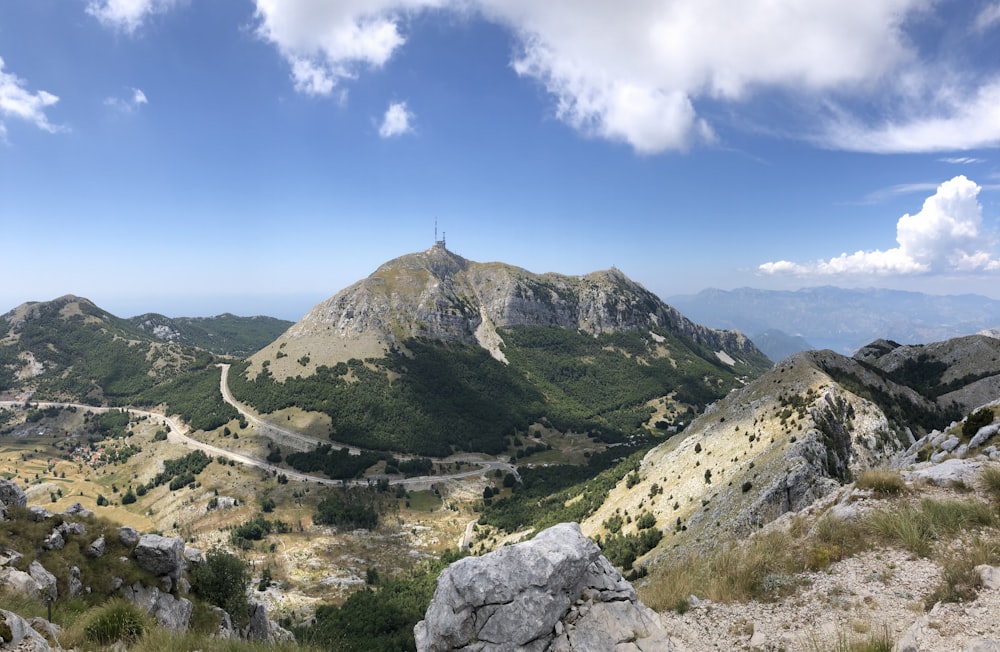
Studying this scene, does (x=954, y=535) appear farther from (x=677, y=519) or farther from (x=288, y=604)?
(x=288, y=604)

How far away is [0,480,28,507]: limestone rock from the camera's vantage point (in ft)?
81.8

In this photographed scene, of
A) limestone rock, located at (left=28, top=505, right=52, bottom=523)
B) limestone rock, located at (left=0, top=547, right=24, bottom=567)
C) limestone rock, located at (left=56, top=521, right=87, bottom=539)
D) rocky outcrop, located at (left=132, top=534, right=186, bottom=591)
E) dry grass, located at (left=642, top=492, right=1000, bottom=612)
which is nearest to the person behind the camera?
dry grass, located at (left=642, top=492, right=1000, bottom=612)

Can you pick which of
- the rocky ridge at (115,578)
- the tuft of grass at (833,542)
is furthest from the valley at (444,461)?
the rocky ridge at (115,578)

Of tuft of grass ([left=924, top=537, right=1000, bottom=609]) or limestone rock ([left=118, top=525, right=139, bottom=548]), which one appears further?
limestone rock ([left=118, top=525, right=139, bottom=548])

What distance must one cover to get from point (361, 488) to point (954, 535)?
11727cm

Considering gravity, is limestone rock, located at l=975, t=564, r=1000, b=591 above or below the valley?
above

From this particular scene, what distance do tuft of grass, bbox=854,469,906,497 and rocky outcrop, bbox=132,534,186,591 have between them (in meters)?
34.5

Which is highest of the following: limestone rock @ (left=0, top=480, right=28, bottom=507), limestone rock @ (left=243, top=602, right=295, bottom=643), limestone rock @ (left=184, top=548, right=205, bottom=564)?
limestone rock @ (left=0, top=480, right=28, bottom=507)

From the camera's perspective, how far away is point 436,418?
529 ft

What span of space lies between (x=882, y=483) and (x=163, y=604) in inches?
1359

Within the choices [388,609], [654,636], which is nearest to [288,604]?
[388,609]

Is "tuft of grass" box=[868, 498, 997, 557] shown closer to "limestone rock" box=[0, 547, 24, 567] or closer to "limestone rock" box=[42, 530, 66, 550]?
"limestone rock" box=[0, 547, 24, 567]

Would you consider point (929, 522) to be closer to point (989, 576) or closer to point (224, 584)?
point (989, 576)

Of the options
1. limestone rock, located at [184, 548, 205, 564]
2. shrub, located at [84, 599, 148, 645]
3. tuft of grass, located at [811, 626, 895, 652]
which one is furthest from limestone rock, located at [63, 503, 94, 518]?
tuft of grass, located at [811, 626, 895, 652]
